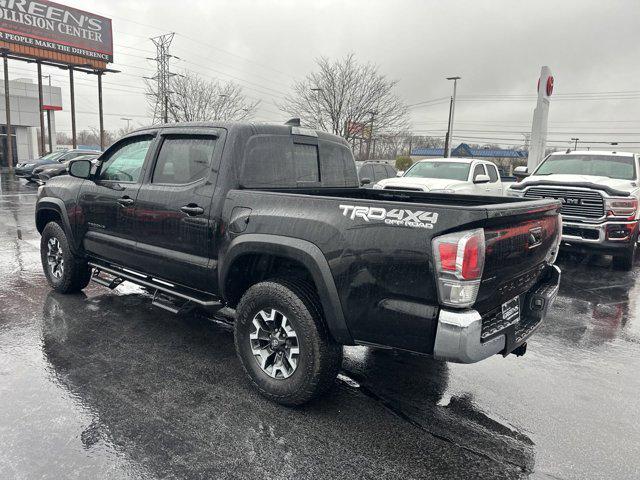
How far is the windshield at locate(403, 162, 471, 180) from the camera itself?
10992 mm

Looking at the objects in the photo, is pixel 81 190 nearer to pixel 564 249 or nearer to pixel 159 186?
pixel 159 186

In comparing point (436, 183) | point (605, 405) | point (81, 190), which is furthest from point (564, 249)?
point (81, 190)

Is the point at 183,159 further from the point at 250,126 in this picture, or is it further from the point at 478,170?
the point at 478,170

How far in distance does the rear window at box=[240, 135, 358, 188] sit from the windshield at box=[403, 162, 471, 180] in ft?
22.7

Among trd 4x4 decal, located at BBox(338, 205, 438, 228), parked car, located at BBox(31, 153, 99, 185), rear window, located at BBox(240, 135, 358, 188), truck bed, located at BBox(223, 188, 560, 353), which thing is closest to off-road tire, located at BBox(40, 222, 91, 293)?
rear window, located at BBox(240, 135, 358, 188)

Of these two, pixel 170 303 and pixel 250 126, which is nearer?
pixel 250 126

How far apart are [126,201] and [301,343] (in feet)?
7.57

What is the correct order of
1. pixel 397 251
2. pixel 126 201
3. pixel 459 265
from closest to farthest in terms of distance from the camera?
pixel 459 265 < pixel 397 251 < pixel 126 201

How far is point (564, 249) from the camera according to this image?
802cm

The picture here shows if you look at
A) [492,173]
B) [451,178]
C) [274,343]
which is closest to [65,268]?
[274,343]

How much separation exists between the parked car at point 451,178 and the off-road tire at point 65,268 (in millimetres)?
6240

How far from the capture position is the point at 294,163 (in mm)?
3908

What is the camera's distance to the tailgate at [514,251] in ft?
8.39

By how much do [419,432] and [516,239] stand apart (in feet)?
4.39
